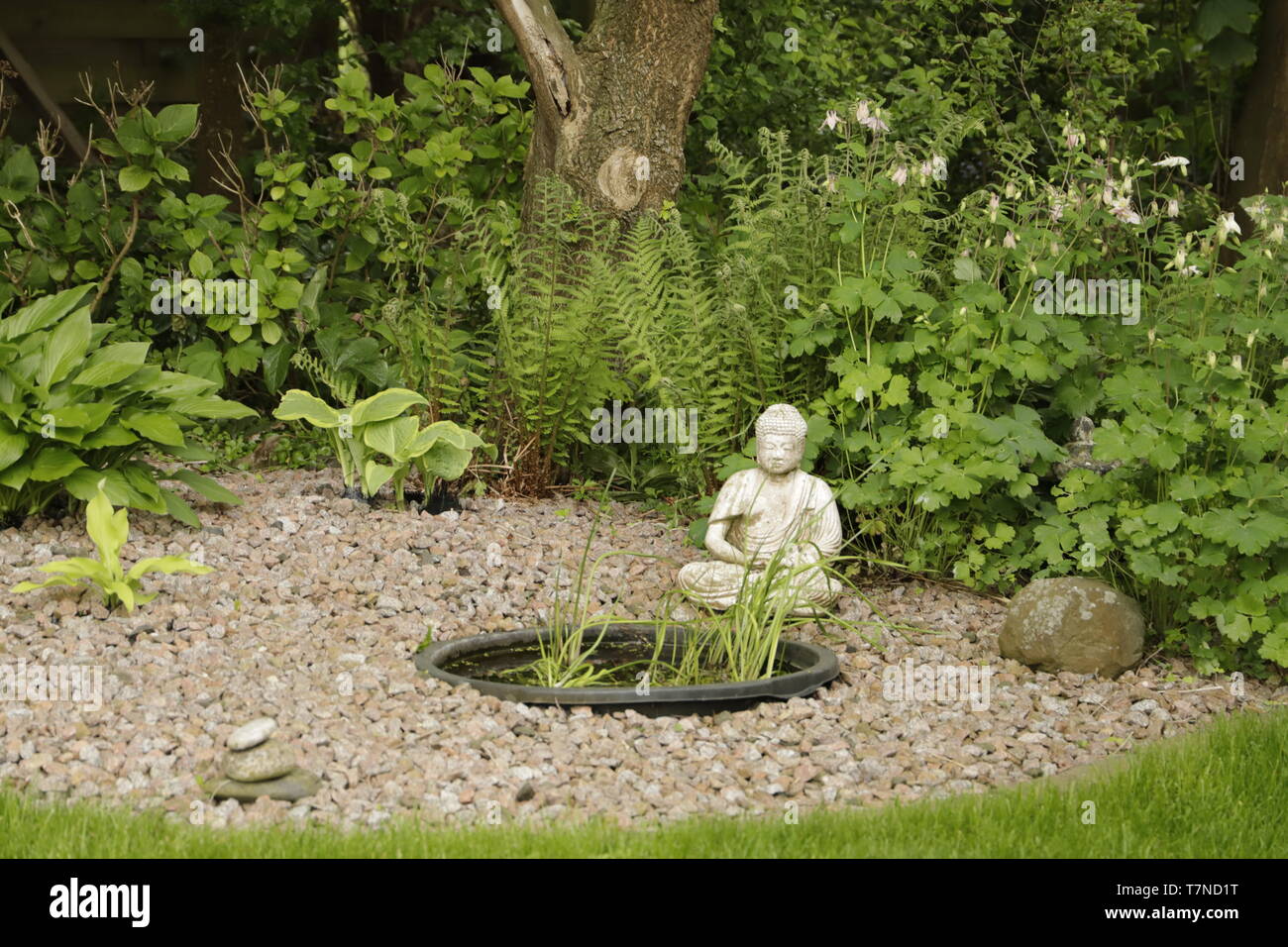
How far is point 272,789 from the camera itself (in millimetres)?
3656

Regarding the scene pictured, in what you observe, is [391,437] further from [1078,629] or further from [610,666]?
[1078,629]

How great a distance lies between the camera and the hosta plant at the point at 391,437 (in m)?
5.88

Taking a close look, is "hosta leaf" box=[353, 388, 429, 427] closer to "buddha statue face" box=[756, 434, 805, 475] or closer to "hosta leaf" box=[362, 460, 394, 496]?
"hosta leaf" box=[362, 460, 394, 496]

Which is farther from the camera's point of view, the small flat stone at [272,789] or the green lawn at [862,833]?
the small flat stone at [272,789]

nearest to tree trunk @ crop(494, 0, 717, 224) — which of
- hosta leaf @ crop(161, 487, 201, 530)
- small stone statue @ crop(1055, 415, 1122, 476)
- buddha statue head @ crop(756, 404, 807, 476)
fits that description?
buddha statue head @ crop(756, 404, 807, 476)

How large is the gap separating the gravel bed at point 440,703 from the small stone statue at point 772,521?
0.27 metres

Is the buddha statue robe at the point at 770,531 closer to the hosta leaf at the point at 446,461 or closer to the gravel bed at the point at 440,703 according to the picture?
the gravel bed at the point at 440,703

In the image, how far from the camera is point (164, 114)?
22.8ft

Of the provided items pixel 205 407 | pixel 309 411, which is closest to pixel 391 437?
pixel 309 411

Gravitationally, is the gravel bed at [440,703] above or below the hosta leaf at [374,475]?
below

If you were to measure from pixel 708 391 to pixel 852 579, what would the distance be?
3.30 feet

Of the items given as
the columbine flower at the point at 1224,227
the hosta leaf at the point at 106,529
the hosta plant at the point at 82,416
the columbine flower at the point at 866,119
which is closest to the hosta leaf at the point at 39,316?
the hosta plant at the point at 82,416

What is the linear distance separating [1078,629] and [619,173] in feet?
10.9
